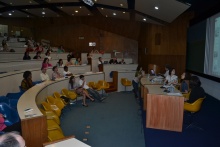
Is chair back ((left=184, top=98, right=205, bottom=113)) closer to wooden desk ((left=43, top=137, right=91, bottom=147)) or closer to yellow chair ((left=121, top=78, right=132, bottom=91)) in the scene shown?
wooden desk ((left=43, top=137, right=91, bottom=147))

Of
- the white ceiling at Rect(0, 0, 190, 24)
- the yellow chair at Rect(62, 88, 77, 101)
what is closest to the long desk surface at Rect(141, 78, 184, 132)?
the yellow chair at Rect(62, 88, 77, 101)

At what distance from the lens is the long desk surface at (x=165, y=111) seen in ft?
15.3

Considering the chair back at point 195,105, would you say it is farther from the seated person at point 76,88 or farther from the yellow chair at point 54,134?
the seated person at point 76,88

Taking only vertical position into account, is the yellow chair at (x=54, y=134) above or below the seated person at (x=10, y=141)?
below

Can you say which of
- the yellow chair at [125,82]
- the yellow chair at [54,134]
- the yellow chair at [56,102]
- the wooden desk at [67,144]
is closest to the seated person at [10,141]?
the wooden desk at [67,144]

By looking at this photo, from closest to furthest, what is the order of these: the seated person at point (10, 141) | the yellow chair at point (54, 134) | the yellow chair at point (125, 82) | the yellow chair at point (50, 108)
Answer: the seated person at point (10, 141), the yellow chair at point (54, 134), the yellow chair at point (50, 108), the yellow chair at point (125, 82)

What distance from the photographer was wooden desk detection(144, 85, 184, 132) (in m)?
4.66

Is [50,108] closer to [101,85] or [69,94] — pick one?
[69,94]

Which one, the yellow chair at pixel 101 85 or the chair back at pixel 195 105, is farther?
the yellow chair at pixel 101 85

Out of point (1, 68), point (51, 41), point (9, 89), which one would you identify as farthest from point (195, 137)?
point (51, 41)

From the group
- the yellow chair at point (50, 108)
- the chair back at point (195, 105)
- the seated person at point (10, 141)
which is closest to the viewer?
the seated person at point (10, 141)

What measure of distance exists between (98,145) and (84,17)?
14.5 metres

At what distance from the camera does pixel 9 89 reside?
5703 mm

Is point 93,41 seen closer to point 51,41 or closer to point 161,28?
point 51,41
